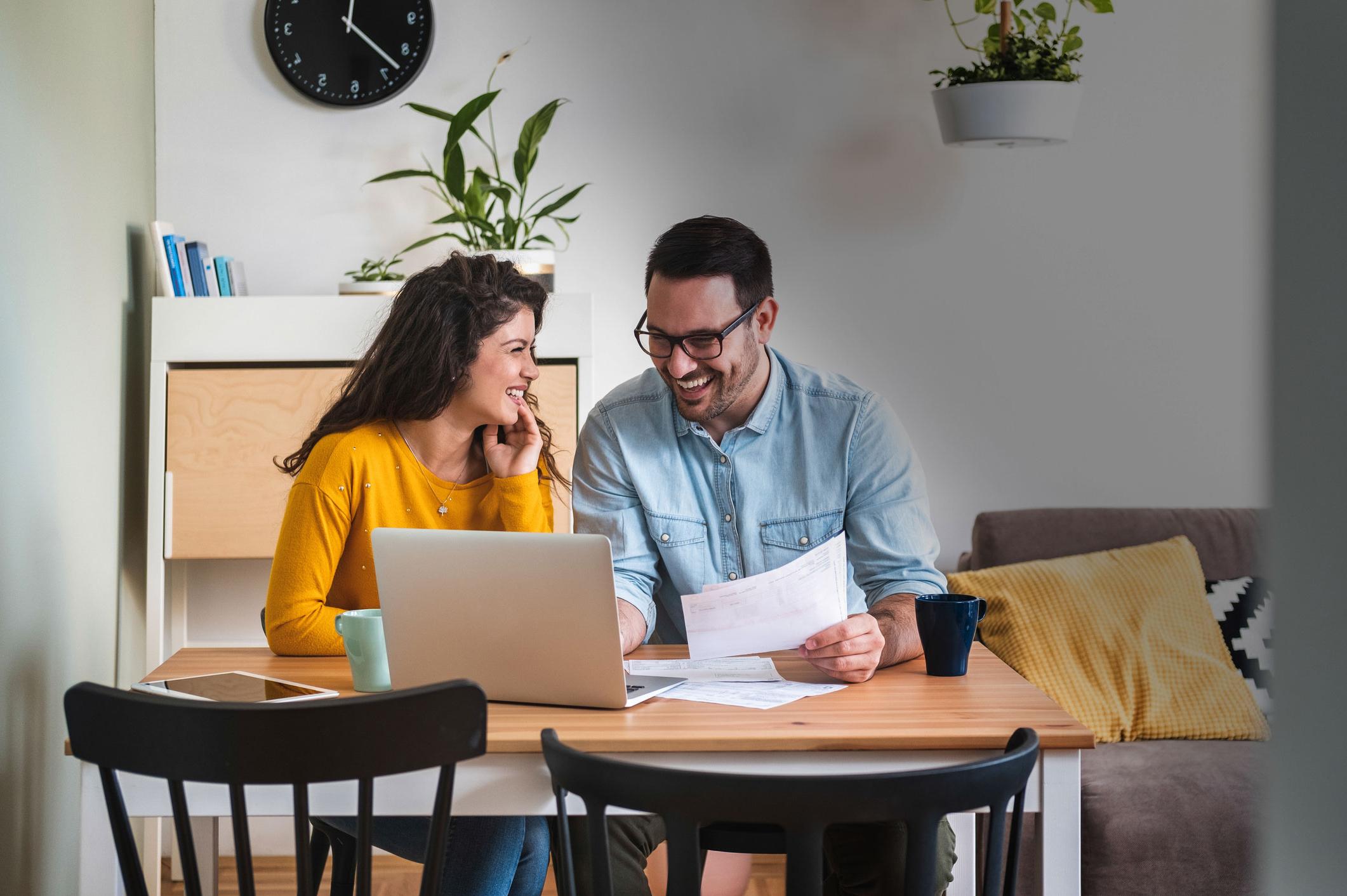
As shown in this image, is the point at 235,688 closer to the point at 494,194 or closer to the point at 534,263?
the point at 534,263

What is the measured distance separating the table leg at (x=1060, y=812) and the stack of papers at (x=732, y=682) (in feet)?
0.90

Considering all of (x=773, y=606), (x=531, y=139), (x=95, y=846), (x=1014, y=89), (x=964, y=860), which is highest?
(x=1014, y=89)

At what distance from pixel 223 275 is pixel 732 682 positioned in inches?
73.3

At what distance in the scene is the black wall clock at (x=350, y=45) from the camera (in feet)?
9.72

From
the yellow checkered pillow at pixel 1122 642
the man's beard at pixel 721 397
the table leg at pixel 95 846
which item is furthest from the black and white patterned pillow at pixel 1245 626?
the table leg at pixel 95 846

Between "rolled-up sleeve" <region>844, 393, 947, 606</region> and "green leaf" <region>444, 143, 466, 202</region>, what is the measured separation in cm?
130

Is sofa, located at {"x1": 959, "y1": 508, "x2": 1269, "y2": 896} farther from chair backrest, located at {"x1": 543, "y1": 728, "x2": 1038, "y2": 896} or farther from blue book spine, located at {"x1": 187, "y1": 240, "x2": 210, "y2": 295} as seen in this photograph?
blue book spine, located at {"x1": 187, "y1": 240, "x2": 210, "y2": 295}

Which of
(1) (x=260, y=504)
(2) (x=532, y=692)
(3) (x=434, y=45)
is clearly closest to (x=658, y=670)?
(2) (x=532, y=692)

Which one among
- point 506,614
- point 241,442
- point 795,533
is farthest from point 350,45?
point 506,614

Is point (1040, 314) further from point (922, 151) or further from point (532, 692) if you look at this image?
point (532, 692)

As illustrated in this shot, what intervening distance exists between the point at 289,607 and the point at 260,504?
1094mm

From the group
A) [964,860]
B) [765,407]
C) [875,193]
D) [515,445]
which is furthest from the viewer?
[875,193]

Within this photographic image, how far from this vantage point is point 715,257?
1.88 meters

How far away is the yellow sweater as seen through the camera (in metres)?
1.71
